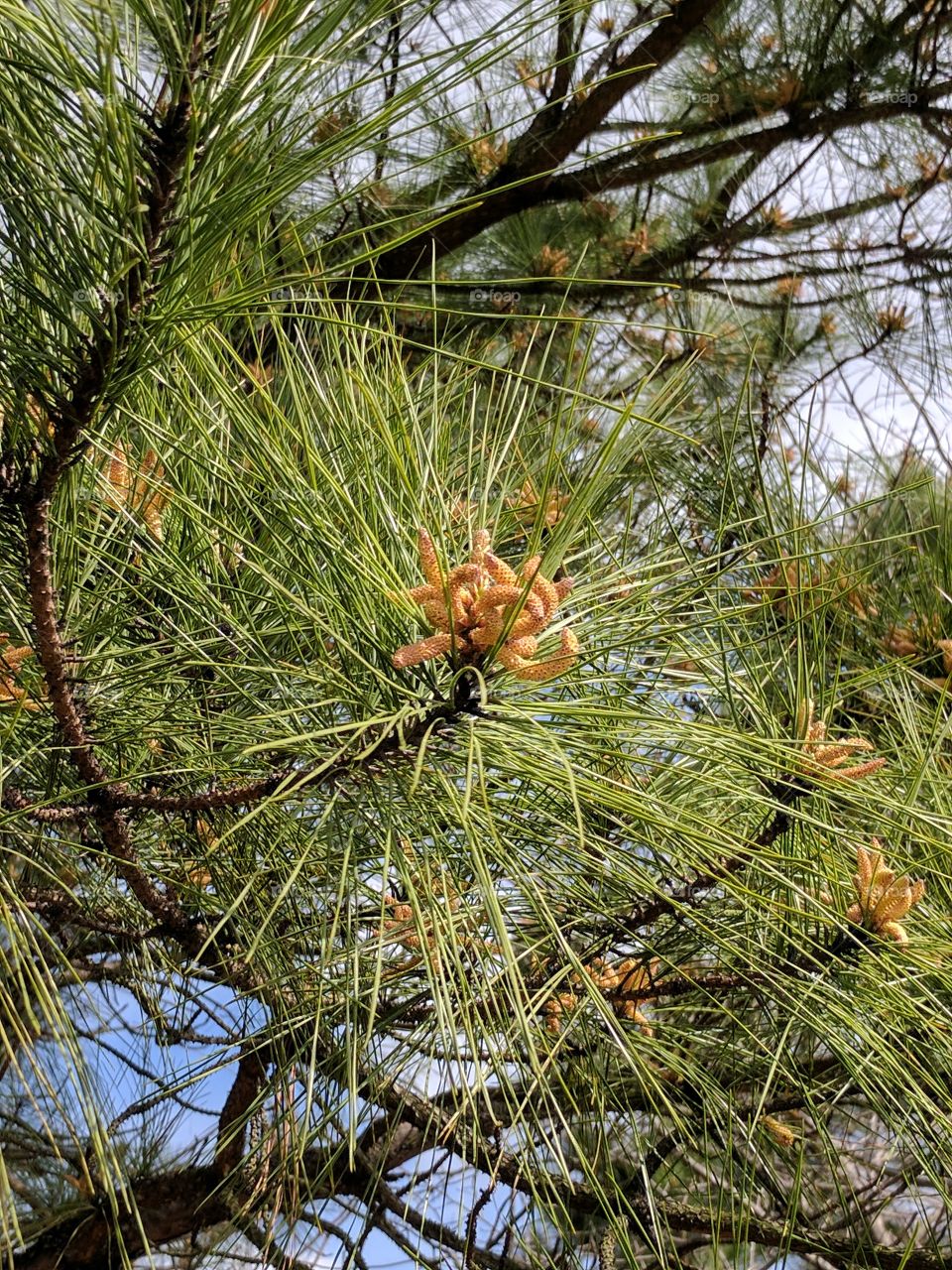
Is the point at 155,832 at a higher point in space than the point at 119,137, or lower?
lower

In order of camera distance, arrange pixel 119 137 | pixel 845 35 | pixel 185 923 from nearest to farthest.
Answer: pixel 119 137
pixel 185 923
pixel 845 35

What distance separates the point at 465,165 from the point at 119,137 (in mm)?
Answer: 1455

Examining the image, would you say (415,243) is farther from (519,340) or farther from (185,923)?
(185,923)

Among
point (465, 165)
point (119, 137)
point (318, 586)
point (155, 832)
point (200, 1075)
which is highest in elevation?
point (465, 165)

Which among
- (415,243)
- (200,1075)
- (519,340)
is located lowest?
(200,1075)

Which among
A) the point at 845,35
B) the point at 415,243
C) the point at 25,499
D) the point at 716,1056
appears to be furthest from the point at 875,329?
the point at 25,499

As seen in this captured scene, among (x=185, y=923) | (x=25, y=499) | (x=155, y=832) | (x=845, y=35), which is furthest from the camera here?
(x=845, y=35)

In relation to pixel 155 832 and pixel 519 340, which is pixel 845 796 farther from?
pixel 519 340

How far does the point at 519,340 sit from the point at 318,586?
4.07 feet

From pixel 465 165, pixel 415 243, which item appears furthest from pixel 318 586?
pixel 465 165

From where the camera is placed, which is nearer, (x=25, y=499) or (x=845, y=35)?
(x=25, y=499)

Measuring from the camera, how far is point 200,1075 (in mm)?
603

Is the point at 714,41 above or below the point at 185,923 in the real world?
above

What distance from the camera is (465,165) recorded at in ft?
5.76
